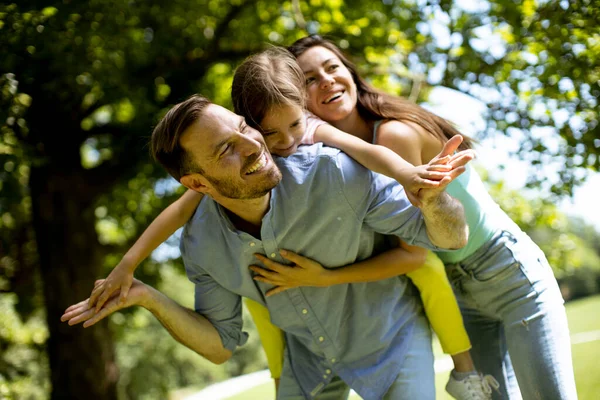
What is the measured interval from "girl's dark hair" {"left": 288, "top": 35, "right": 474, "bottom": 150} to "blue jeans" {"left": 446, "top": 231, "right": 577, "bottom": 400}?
0.58m

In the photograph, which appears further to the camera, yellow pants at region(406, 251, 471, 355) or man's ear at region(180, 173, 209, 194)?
yellow pants at region(406, 251, 471, 355)

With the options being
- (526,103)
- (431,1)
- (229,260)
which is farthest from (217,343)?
(526,103)

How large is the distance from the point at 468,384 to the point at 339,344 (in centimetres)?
64

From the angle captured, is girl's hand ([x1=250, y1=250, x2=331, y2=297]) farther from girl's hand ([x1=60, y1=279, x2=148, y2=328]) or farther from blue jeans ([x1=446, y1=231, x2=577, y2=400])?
blue jeans ([x1=446, y1=231, x2=577, y2=400])

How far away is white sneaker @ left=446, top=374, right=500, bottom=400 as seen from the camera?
3.00 metres

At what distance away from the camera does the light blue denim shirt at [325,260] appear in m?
2.75

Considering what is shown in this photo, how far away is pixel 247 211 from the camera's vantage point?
286 centimetres

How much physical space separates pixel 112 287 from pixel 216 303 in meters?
0.53

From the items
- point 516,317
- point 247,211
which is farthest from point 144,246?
point 516,317

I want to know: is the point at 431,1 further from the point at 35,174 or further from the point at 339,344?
the point at 35,174

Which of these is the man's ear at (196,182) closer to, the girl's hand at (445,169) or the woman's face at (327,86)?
the woman's face at (327,86)

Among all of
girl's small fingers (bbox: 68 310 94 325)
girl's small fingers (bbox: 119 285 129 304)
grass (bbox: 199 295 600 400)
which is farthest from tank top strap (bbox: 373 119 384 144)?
grass (bbox: 199 295 600 400)

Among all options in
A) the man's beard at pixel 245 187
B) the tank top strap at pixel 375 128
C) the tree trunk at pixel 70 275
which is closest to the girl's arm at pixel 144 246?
the man's beard at pixel 245 187

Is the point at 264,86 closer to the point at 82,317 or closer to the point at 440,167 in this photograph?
the point at 440,167
